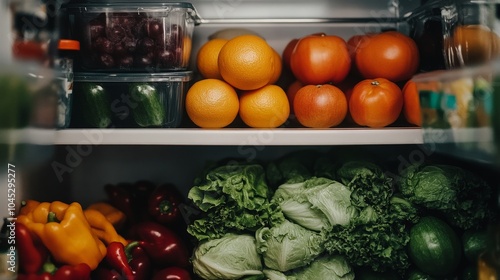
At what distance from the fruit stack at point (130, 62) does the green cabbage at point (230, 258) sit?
14.1 inches

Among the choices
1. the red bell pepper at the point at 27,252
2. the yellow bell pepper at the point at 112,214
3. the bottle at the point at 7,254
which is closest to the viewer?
the bottle at the point at 7,254

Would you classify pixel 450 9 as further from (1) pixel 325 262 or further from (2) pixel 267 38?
(1) pixel 325 262

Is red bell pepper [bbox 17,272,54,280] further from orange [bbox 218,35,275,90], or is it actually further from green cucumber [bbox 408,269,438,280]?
green cucumber [bbox 408,269,438,280]

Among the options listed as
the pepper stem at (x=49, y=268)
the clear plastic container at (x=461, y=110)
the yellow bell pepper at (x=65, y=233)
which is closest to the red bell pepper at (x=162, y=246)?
the yellow bell pepper at (x=65, y=233)

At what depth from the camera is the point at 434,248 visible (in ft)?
4.27

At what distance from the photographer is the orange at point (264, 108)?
135 centimetres

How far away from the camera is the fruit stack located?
4.36 feet

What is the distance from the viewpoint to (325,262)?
1.35 metres

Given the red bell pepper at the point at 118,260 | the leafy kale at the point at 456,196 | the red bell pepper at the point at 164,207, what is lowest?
the red bell pepper at the point at 118,260

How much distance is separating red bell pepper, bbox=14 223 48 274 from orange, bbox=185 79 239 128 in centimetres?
51

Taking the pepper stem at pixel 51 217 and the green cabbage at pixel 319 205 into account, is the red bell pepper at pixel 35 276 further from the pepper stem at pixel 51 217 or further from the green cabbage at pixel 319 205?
the green cabbage at pixel 319 205

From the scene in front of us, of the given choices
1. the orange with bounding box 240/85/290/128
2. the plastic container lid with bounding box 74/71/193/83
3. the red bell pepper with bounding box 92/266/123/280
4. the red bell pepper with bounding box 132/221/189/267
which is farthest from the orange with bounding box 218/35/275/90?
the red bell pepper with bounding box 92/266/123/280

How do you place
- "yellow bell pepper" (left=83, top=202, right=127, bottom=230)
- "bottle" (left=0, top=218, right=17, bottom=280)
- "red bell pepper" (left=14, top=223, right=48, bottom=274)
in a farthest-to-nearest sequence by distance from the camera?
"yellow bell pepper" (left=83, top=202, right=127, bottom=230)
"red bell pepper" (left=14, top=223, right=48, bottom=274)
"bottle" (left=0, top=218, right=17, bottom=280)

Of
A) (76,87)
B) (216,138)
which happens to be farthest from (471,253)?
(76,87)
